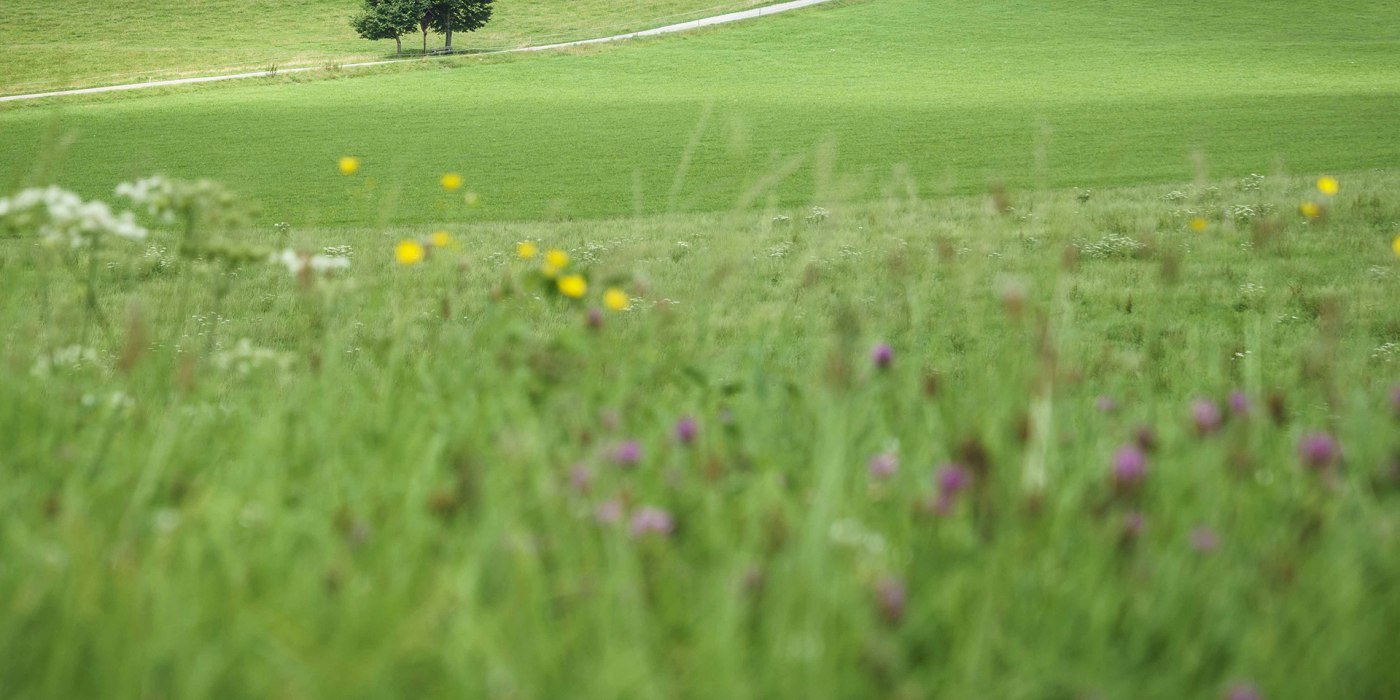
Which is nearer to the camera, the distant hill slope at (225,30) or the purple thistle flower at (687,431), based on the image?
the purple thistle flower at (687,431)

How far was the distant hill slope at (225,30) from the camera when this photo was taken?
52562mm

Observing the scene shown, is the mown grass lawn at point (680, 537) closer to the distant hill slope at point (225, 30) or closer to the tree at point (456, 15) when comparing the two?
the distant hill slope at point (225, 30)

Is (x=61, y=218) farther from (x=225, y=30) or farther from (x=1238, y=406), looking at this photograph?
(x=225, y=30)

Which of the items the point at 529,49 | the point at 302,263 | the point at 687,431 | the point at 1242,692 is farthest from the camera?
the point at 529,49

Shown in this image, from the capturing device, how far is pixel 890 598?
1644 millimetres

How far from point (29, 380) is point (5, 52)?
59534 millimetres

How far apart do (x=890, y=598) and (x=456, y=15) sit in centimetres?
6685

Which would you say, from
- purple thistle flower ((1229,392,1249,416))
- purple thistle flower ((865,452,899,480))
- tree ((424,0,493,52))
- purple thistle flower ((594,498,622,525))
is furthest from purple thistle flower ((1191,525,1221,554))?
tree ((424,0,493,52))

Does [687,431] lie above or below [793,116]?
above

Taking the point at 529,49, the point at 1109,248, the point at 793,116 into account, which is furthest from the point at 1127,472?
the point at 529,49

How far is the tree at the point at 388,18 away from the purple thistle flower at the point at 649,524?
6394cm

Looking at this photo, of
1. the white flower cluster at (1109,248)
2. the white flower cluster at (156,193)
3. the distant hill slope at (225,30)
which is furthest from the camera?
the distant hill slope at (225,30)

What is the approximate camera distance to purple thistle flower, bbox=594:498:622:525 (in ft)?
5.98

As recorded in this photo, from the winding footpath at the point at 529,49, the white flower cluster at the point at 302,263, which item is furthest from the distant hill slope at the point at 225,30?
the white flower cluster at the point at 302,263
